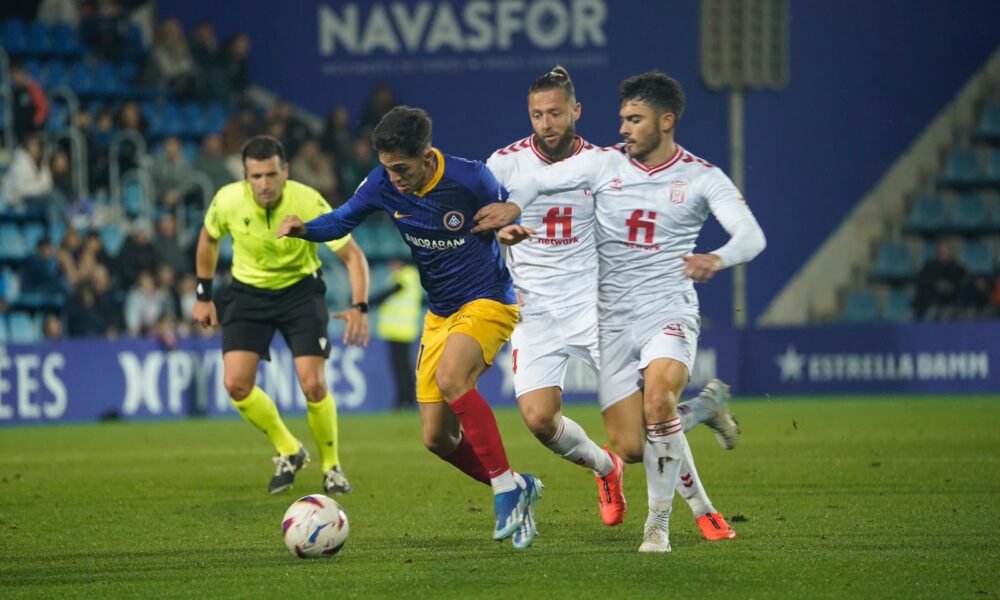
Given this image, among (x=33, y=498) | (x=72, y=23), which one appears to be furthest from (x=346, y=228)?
(x=72, y=23)

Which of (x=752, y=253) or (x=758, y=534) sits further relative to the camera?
(x=758, y=534)

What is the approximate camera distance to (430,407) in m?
7.96

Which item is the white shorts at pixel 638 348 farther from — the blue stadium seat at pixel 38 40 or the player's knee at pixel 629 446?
the blue stadium seat at pixel 38 40

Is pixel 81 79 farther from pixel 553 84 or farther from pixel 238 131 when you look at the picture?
pixel 553 84

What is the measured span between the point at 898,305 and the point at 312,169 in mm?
8936

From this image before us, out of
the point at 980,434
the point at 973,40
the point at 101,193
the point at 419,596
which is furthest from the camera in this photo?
the point at 973,40

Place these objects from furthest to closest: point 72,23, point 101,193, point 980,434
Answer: point 72,23
point 101,193
point 980,434

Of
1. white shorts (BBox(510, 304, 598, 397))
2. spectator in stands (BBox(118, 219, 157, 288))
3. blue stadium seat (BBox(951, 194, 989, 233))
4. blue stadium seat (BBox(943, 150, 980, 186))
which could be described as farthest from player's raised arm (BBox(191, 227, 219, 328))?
blue stadium seat (BBox(943, 150, 980, 186))

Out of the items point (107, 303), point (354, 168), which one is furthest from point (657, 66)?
point (107, 303)

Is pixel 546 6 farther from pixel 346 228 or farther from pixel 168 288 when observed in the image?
pixel 346 228

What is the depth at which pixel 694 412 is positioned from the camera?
856cm

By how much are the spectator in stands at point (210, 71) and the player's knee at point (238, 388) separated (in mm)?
13104

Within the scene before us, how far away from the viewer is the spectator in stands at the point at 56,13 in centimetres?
2305

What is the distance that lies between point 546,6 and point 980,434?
12.3m
